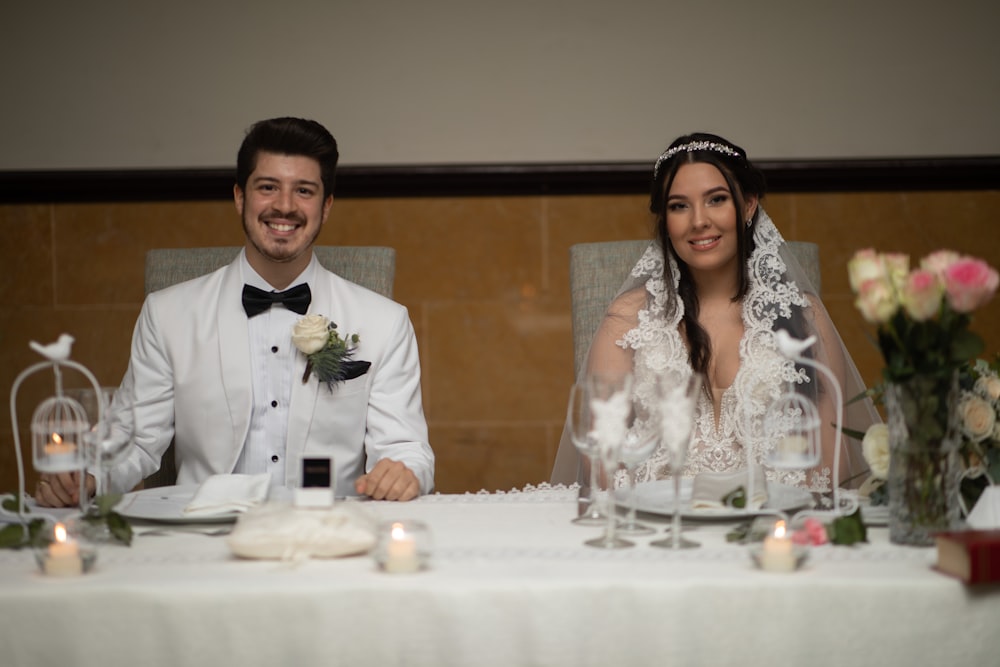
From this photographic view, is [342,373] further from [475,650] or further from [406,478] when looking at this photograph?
[475,650]

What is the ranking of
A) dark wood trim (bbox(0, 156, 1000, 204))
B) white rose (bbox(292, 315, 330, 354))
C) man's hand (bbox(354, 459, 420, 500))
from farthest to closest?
dark wood trim (bbox(0, 156, 1000, 204)) → white rose (bbox(292, 315, 330, 354)) → man's hand (bbox(354, 459, 420, 500))

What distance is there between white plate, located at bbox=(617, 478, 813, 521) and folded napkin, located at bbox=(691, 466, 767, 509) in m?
0.02

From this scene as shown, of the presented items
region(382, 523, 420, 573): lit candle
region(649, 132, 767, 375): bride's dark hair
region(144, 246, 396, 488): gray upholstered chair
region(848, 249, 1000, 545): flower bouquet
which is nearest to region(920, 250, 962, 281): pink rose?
region(848, 249, 1000, 545): flower bouquet

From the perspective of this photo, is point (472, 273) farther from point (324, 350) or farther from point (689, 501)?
point (689, 501)

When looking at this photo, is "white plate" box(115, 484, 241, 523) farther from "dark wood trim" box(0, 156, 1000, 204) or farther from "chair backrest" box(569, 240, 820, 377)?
"dark wood trim" box(0, 156, 1000, 204)

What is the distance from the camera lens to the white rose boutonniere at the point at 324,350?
8.37 feet

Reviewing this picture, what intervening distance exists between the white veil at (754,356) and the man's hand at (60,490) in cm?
129

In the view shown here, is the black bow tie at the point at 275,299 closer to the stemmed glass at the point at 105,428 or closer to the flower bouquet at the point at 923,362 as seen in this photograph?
the stemmed glass at the point at 105,428

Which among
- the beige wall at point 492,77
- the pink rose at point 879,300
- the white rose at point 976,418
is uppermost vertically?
the beige wall at point 492,77

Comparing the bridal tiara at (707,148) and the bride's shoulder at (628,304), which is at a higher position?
the bridal tiara at (707,148)

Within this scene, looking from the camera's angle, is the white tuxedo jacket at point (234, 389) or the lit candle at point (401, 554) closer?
the lit candle at point (401, 554)

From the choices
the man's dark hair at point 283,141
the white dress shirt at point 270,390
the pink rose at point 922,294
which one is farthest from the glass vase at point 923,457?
the man's dark hair at point 283,141

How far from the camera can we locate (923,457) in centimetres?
167

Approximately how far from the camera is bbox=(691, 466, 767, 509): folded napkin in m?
1.84
